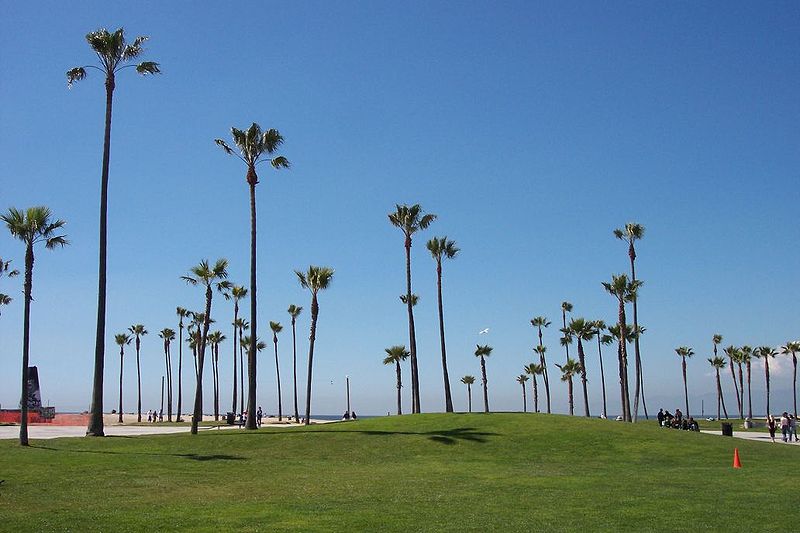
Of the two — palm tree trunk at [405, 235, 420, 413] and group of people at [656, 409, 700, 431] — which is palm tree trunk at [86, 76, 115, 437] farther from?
group of people at [656, 409, 700, 431]

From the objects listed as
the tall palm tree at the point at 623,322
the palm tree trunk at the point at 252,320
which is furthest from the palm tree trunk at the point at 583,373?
the palm tree trunk at the point at 252,320

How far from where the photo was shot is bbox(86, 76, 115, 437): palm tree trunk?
41.4m

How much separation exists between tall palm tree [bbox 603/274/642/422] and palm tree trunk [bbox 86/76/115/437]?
154 feet

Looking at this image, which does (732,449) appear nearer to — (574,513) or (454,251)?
(574,513)

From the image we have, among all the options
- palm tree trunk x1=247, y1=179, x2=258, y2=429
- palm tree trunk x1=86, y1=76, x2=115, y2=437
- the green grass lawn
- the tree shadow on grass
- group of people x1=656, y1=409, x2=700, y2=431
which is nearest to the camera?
the green grass lawn

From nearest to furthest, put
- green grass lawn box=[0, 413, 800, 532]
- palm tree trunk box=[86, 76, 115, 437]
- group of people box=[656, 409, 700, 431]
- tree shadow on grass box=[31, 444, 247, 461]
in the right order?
green grass lawn box=[0, 413, 800, 532] → tree shadow on grass box=[31, 444, 247, 461] → palm tree trunk box=[86, 76, 115, 437] → group of people box=[656, 409, 700, 431]

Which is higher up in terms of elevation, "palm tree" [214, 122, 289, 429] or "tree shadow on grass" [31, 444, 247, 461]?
"palm tree" [214, 122, 289, 429]

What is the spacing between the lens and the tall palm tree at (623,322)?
69562 millimetres

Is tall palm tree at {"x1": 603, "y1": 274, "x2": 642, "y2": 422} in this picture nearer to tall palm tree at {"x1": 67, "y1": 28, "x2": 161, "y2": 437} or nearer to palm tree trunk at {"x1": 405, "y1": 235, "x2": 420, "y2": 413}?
palm tree trunk at {"x1": 405, "y1": 235, "x2": 420, "y2": 413}

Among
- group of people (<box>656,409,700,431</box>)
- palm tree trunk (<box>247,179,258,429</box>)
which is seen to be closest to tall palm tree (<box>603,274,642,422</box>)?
group of people (<box>656,409,700,431</box>)

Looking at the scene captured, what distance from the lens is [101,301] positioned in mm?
42219

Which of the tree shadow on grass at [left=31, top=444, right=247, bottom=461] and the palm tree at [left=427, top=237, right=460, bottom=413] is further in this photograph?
the palm tree at [left=427, top=237, right=460, bottom=413]

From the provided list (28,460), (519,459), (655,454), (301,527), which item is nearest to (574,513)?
(301,527)

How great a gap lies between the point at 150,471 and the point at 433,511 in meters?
13.6
